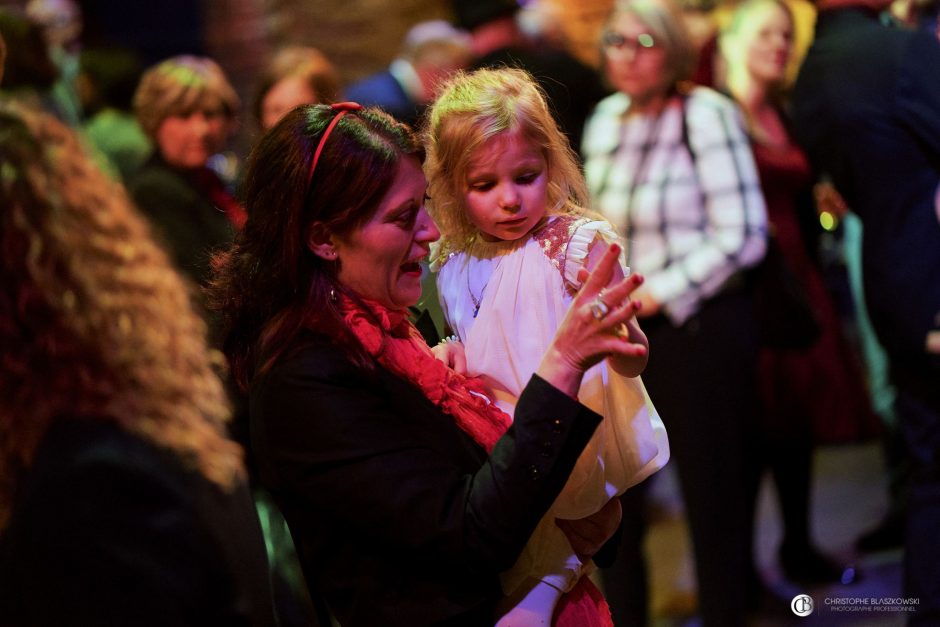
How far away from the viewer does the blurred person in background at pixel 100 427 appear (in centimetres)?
127

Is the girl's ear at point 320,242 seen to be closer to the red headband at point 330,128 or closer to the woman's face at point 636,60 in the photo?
the red headband at point 330,128

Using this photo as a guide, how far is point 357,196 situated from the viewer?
1.84 m

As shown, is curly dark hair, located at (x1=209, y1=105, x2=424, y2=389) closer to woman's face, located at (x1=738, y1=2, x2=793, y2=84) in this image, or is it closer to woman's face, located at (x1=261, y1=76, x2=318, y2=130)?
woman's face, located at (x1=261, y1=76, x2=318, y2=130)

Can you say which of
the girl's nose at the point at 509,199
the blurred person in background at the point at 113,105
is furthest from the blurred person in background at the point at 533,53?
the girl's nose at the point at 509,199

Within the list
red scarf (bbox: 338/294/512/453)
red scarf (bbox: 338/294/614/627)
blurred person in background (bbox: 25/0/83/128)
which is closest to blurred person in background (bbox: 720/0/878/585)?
red scarf (bbox: 338/294/614/627)

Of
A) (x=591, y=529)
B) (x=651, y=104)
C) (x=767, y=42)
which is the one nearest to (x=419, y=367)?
(x=591, y=529)

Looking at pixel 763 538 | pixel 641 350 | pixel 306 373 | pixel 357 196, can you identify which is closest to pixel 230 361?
pixel 306 373

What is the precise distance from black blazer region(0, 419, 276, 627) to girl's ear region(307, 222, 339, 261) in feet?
1.91

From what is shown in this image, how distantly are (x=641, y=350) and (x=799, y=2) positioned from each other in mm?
5288

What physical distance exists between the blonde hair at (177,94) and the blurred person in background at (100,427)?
9.37 feet

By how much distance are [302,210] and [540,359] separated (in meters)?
0.47

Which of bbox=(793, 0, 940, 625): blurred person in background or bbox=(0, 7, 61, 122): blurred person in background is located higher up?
bbox=(0, 7, 61, 122): blurred person in background

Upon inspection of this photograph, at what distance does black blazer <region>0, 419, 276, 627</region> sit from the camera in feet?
4.12

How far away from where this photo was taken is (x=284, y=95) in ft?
14.0
